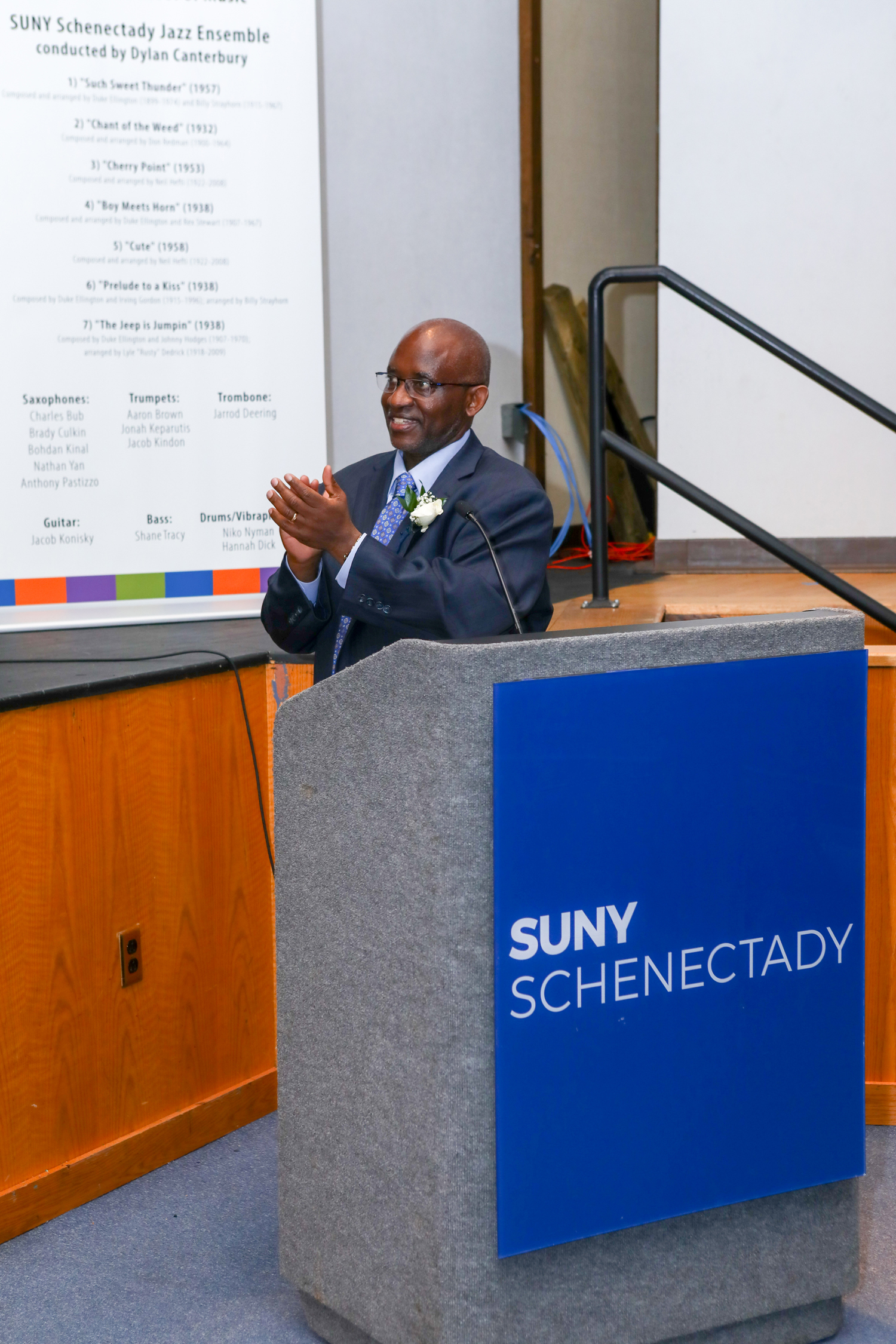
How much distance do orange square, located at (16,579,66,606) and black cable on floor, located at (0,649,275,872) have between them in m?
0.55

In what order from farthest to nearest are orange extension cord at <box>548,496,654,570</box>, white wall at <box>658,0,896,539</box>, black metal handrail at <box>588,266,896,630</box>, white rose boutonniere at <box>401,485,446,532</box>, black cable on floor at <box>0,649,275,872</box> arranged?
orange extension cord at <box>548,496,654,570</box> < white wall at <box>658,0,896,539</box> < black metal handrail at <box>588,266,896,630</box> < black cable on floor at <box>0,649,275,872</box> < white rose boutonniere at <box>401,485,446,532</box>

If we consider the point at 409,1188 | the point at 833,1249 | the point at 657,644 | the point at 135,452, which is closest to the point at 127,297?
the point at 135,452

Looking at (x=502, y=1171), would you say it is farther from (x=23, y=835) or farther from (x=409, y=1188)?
(x=23, y=835)

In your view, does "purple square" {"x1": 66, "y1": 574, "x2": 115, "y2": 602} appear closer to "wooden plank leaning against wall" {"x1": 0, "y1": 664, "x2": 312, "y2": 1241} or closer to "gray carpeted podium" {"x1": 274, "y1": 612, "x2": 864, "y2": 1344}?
"wooden plank leaning against wall" {"x1": 0, "y1": 664, "x2": 312, "y2": 1241}

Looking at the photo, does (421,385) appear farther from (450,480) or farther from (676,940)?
(676,940)

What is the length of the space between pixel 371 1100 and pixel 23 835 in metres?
0.83

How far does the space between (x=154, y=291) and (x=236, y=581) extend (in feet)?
2.28

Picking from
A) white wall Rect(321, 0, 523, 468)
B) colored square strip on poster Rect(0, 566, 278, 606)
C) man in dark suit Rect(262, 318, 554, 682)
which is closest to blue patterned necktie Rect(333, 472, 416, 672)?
man in dark suit Rect(262, 318, 554, 682)

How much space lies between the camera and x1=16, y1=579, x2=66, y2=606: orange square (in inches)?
126

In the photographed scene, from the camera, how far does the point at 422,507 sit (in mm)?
2031

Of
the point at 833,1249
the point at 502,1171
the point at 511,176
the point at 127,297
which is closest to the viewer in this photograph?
the point at 502,1171

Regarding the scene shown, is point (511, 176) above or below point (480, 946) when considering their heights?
above

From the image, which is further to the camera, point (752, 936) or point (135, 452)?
point (135, 452)

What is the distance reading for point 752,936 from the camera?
1.69 m
